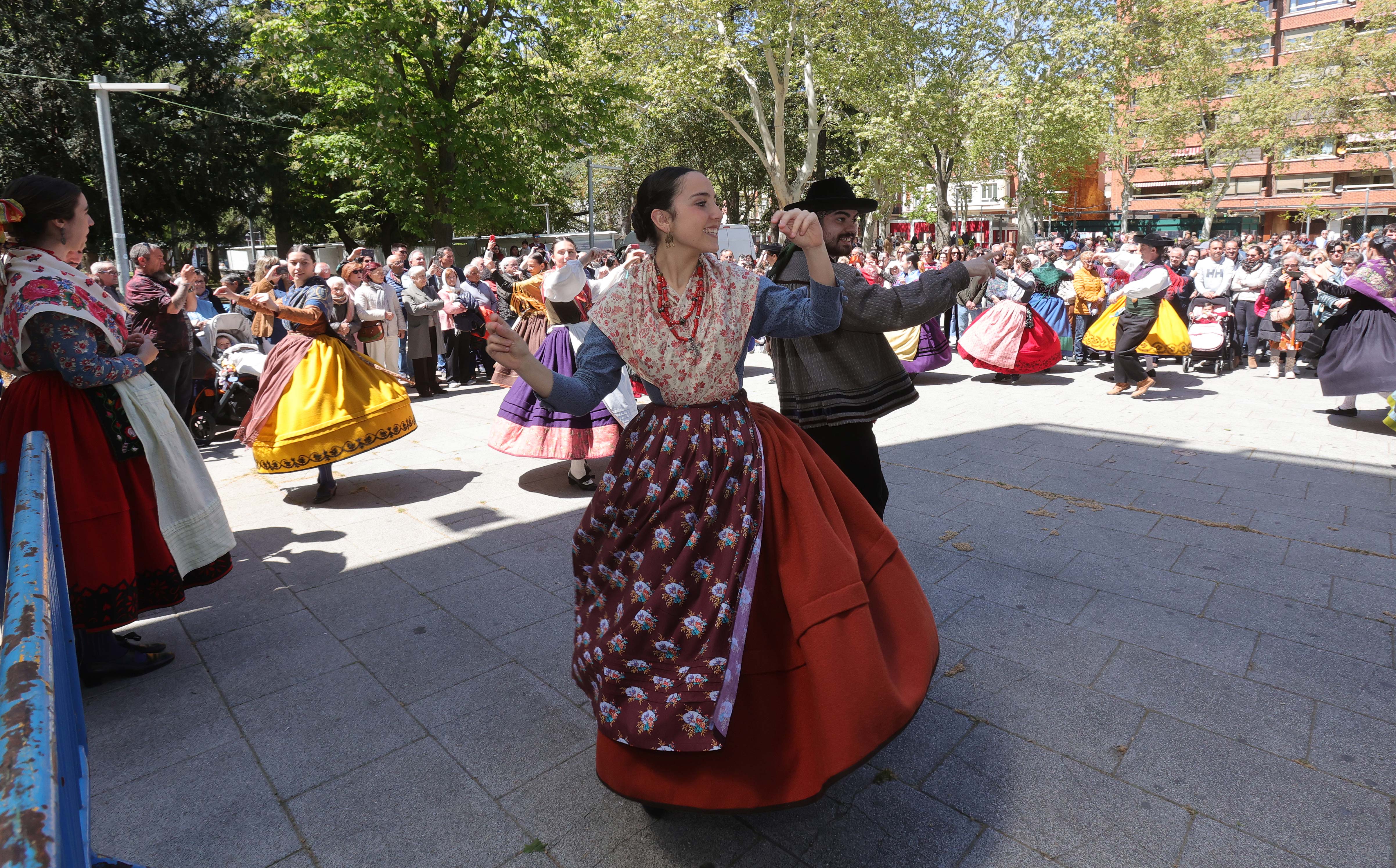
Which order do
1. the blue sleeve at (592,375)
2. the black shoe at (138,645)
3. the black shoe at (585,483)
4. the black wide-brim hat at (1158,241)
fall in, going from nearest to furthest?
the blue sleeve at (592,375) < the black shoe at (138,645) < the black shoe at (585,483) < the black wide-brim hat at (1158,241)

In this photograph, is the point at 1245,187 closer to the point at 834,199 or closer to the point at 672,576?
the point at 834,199

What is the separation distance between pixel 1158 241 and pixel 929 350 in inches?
106

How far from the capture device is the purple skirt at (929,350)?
10234 mm

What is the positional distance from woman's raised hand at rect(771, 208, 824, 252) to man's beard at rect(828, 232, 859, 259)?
100 cm

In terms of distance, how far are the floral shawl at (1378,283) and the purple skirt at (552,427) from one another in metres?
6.74

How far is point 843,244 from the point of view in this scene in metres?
3.37

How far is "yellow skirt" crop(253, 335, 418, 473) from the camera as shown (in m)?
5.44

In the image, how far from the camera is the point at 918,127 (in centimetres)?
2577

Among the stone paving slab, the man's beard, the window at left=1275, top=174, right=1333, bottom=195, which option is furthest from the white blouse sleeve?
the window at left=1275, top=174, right=1333, bottom=195

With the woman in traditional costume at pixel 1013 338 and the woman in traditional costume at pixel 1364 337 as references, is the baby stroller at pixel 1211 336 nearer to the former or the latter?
the woman in traditional costume at pixel 1013 338

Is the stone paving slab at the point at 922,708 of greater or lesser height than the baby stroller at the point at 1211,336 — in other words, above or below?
below

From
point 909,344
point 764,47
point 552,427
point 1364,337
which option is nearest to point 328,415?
point 552,427

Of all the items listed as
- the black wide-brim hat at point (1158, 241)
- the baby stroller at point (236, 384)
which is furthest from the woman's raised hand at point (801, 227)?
the black wide-brim hat at point (1158, 241)

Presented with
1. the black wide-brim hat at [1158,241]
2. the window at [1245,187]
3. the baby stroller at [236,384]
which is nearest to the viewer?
the baby stroller at [236,384]
